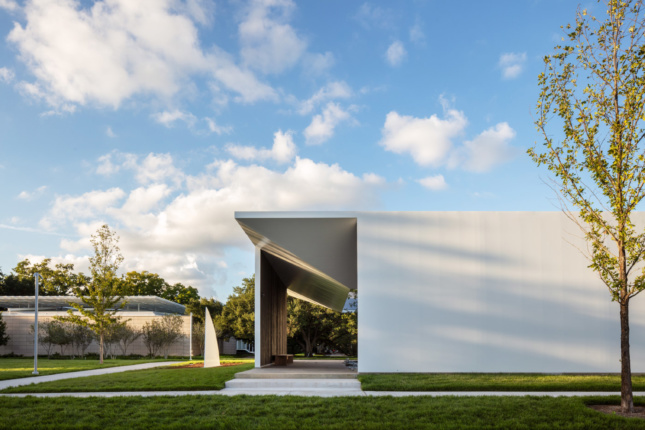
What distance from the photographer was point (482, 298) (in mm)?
13102

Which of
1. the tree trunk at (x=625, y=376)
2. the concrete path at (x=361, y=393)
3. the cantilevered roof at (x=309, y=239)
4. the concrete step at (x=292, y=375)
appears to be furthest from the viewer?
the cantilevered roof at (x=309, y=239)

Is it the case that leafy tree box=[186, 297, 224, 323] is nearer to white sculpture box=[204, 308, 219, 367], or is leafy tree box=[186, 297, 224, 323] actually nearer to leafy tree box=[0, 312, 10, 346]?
leafy tree box=[0, 312, 10, 346]

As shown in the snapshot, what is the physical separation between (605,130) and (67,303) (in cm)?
3212

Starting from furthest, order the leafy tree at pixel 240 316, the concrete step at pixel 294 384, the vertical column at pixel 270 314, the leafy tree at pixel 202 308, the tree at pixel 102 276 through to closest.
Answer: the leafy tree at pixel 202 308, the leafy tree at pixel 240 316, the tree at pixel 102 276, the vertical column at pixel 270 314, the concrete step at pixel 294 384

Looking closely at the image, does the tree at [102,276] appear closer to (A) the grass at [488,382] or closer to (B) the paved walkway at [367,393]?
(B) the paved walkway at [367,393]

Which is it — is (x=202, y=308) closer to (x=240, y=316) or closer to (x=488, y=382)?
(x=240, y=316)

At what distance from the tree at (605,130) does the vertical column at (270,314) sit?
9.41 meters

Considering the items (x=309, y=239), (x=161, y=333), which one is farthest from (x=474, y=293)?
(x=161, y=333)

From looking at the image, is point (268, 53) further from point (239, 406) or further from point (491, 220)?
point (239, 406)

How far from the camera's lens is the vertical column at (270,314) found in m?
16.0

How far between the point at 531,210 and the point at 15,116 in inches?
675

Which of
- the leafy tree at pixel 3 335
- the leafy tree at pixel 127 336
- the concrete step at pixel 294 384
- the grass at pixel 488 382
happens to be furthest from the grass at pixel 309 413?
the leafy tree at pixel 3 335

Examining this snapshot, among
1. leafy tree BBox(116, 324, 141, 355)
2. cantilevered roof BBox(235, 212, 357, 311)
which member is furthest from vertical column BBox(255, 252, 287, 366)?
leafy tree BBox(116, 324, 141, 355)

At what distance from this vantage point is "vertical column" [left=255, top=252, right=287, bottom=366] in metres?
16.0
